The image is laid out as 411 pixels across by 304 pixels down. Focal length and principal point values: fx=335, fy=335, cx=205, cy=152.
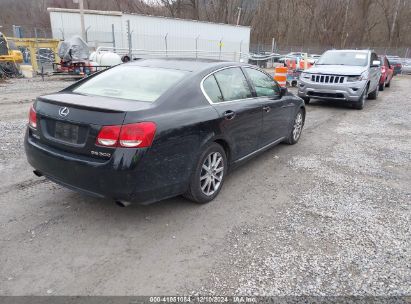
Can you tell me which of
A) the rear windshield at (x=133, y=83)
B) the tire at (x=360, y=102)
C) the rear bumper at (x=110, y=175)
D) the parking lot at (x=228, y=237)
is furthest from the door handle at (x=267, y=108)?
the tire at (x=360, y=102)

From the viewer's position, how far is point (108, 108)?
305 cm

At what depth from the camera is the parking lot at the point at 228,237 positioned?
266cm

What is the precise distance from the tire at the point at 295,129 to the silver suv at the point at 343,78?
13.7ft

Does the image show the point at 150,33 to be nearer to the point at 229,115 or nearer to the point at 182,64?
the point at 182,64

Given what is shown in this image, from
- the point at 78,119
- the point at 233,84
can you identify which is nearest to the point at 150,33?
the point at 233,84

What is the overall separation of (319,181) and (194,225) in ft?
7.11

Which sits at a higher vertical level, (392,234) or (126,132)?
(126,132)

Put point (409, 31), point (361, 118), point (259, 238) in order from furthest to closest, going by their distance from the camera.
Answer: point (409, 31) → point (361, 118) → point (259, 238)

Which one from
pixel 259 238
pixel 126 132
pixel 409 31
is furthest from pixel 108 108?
pixel 409 31

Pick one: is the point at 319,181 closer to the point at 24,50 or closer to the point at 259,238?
the point at 259,238

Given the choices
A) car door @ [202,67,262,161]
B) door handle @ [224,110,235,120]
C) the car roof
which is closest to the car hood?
car door @ [202,67,262,161]

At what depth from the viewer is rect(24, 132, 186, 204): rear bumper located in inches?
116

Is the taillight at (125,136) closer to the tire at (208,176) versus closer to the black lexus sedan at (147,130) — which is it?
the black lexus sedan at (147,130)

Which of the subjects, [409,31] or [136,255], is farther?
[409,31]
